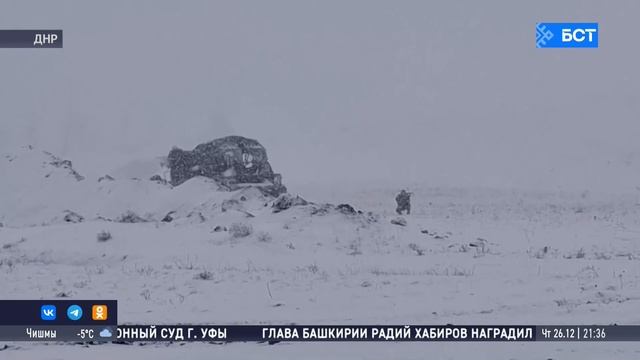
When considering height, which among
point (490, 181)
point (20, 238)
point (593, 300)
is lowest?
point (593, 300)

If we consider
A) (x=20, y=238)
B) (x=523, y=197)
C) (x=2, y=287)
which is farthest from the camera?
(x=20, y=238)

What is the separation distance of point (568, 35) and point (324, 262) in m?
5.47

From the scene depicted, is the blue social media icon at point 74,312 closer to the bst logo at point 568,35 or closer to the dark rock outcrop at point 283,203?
the bst logo at point 568,35

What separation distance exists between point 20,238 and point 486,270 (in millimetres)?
8856

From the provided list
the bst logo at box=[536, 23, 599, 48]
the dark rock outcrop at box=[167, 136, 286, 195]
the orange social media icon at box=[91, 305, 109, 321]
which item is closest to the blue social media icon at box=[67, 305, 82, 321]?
the orange social media icon at box=[91, 305, 109, 321]

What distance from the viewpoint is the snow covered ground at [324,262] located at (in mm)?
6168

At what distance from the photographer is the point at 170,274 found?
927 centimetres

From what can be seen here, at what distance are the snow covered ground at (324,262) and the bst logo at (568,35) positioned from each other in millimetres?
2654

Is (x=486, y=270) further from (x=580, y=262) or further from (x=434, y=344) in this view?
(x=434, y=344)

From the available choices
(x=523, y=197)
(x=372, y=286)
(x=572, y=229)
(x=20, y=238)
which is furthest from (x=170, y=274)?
(x=572, y=229)

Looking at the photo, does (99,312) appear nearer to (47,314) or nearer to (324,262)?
(47,314)

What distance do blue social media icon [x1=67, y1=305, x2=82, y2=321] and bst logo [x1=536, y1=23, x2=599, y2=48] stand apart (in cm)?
548

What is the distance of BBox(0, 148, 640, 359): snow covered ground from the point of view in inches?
243

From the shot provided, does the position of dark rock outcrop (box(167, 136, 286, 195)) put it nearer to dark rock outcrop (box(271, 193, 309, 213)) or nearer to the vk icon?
dark rock outcrop (box(271, 193, 309, 213))
